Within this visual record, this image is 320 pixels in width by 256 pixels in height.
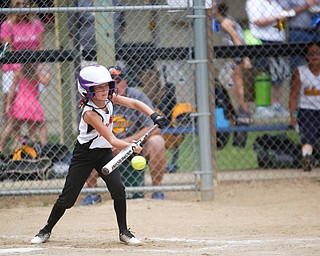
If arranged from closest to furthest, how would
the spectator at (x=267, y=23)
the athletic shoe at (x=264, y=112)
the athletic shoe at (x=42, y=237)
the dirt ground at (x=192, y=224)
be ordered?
1. the dirt ground at (x=192, y=224)
2. the athletic shoe at (x=42, y=237)
3. the spectator at (x=267, y=23)
4. the athletic shoe at (x=264, y=112)

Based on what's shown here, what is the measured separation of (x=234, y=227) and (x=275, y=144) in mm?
3140

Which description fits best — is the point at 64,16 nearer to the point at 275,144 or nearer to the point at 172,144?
the point at 172,144

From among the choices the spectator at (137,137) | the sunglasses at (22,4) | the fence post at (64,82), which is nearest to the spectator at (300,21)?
the spectator at (137,137)

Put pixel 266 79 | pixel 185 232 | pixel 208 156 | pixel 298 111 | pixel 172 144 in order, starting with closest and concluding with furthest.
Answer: pixel 185 232 → pixel 208 156 → pixel 172 144 → pixel 298 111 → pixel 266 79

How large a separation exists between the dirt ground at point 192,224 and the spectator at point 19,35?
1348 millimetres

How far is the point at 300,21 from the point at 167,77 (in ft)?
6.08

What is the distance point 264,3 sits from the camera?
9062mm

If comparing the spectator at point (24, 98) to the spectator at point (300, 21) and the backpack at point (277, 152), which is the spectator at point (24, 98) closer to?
the backpack at point (277, 152)

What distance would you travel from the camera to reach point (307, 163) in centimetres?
887

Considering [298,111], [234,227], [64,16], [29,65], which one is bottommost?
[234,227]

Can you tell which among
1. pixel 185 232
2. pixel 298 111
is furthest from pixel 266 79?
pixel 185 232

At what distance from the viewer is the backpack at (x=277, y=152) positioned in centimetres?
923

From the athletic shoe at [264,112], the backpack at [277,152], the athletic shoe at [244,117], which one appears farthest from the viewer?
the athletic shoe at [264,112]

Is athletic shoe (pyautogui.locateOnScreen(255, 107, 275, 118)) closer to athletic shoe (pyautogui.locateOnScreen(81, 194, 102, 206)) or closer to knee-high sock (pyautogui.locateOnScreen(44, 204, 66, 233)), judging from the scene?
athletic shoe (pyautogui.locateOnScreen(81, 194, 102, 206))
